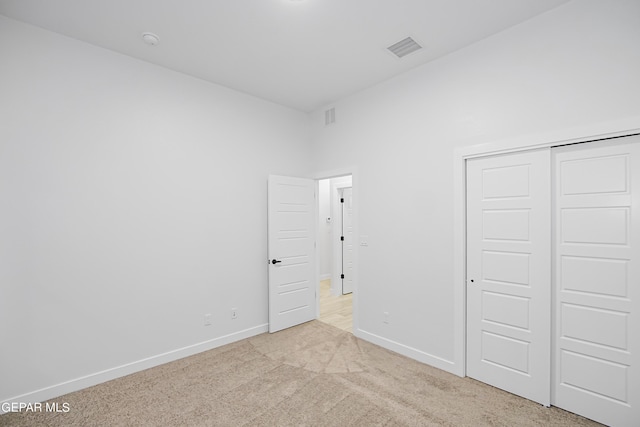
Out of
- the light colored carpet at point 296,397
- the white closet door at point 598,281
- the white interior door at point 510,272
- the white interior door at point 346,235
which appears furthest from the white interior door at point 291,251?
the white closet door at point 598,281

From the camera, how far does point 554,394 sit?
7.52ft

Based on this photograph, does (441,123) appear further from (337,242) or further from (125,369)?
(125,369)

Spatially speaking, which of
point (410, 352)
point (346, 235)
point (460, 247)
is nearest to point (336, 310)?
point (346, 235)

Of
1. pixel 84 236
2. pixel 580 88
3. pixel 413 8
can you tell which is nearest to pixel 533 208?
pixel 580 88

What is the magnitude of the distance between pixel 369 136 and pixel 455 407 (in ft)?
9.46

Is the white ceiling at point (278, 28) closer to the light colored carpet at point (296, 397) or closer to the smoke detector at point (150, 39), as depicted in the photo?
the smoke detector at point (150, 39)

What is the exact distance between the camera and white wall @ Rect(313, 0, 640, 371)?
6.86 ft

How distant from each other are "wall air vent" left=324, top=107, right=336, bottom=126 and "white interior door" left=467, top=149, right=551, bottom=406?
2011 millimetres

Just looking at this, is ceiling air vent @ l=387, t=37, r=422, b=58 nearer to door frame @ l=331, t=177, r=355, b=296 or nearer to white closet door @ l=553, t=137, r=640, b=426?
white closet door @ l=553, t=137, r=640, b=426

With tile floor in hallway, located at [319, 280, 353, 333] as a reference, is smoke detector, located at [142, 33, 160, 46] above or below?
above

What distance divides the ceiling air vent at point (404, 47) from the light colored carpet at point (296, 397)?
Answer: 124 inches

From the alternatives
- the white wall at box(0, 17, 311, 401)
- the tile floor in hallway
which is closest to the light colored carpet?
the white wall at box(0, 17, 311, 401)

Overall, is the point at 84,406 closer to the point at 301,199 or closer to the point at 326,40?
the point at 301,199

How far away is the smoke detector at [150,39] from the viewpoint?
8.38 ft
